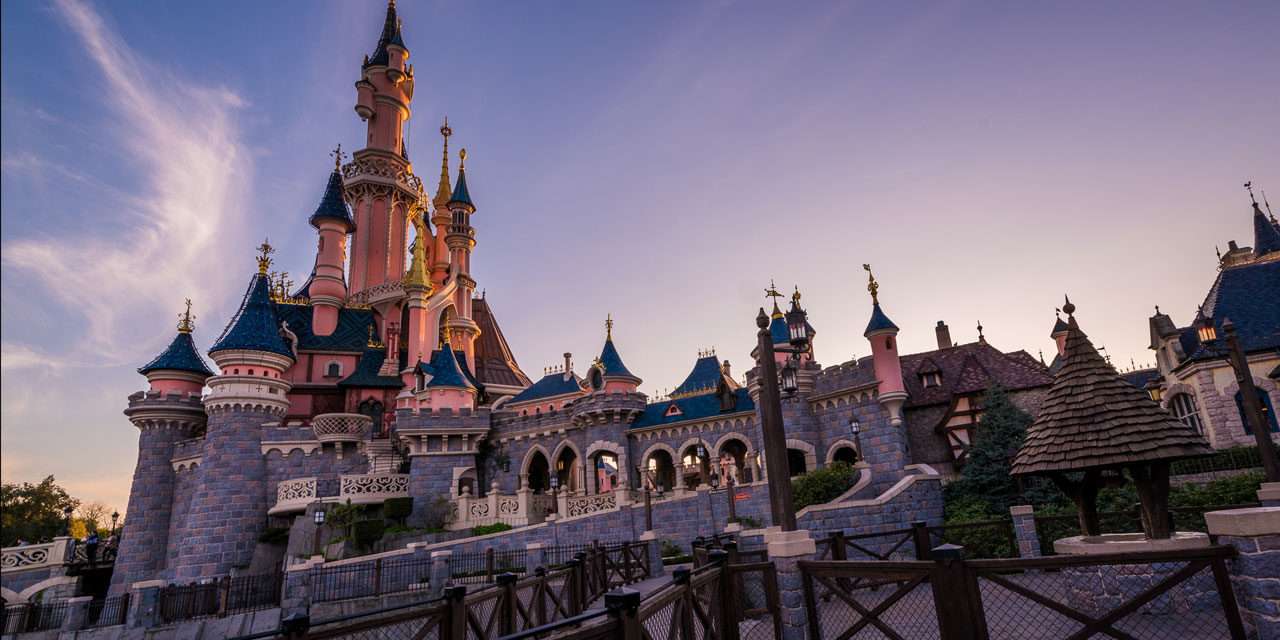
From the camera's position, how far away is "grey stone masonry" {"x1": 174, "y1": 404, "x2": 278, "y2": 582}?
28.5 metres

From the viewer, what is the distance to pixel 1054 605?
5.54m

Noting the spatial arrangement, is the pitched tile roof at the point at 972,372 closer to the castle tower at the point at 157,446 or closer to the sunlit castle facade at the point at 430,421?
the sunlit castle facade at the point at 430,421

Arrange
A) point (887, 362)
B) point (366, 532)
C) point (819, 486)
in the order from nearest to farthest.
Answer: point (819, 486), point (887, 362), point (366, 532)

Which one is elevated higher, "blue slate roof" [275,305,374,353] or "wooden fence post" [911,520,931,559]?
"blue slate roof" [275,305,374,353]

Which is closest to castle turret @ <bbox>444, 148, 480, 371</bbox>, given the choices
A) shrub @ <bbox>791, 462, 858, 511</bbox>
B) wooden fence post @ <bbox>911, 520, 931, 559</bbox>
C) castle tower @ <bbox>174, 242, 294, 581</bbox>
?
castle tower @ <bbox>174, 242, 294, 581</bbox>

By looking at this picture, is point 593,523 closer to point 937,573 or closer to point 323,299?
point 937,573

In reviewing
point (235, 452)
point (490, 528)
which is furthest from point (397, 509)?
point (235, 452)

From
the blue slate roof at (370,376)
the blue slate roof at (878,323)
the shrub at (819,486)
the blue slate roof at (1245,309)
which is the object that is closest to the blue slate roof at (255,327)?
the blue slate roof at (370,376)

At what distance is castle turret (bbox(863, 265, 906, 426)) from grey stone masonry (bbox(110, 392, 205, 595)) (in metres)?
33.6

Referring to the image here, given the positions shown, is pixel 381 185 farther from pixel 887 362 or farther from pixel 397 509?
pixel 887 362

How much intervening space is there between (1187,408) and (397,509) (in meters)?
32.6

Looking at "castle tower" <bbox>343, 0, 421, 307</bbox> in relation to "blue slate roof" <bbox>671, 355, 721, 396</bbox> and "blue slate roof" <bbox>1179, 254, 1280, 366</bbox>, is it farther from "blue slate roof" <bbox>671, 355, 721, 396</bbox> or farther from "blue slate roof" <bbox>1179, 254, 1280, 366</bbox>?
"blue slate roof" <bbox>1179, 254, 1280, 366</bbox>

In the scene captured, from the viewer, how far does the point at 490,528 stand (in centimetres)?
2662

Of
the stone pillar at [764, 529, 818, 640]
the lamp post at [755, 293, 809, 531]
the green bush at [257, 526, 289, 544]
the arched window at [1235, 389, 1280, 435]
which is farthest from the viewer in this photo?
Answer: the green bush at [257, 526, 289, 544]
